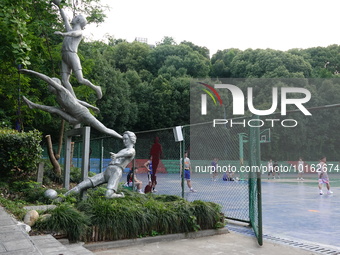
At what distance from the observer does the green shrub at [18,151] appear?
30.9 ft

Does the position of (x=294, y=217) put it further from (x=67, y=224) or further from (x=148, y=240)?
(x=67, y=224)

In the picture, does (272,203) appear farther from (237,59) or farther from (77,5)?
(237,59)

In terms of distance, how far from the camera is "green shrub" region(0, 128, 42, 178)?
9.41 meters

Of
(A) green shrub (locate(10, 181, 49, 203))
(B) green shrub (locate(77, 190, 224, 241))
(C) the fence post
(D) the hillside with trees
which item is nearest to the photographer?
(B) green shrub (locate(77, 190, 224, 241))

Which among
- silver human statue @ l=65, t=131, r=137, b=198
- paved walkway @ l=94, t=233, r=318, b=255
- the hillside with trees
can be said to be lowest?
paved walkway @ l=94, t=233, r=318, b=255

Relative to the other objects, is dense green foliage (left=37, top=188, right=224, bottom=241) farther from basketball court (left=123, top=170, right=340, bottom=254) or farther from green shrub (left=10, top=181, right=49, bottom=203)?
green shrub (left=10, top=181, right=49, bottom=203)

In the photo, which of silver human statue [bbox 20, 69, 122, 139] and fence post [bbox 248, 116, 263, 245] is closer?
fence post [bbox 248, 116, 263, 245]

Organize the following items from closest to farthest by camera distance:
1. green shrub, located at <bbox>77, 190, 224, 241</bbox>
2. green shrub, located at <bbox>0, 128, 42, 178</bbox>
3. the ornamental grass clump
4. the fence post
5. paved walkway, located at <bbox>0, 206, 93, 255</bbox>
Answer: paved walkway, located at <bbox>0, 206, 93, 255</bbox>, the ornamental grass clump, green shrub, located at <bbox>77, 190, 224, 241</bbox>, the fence post, green shrub, located at <bbox>0, 128, 42, 178</bbox>

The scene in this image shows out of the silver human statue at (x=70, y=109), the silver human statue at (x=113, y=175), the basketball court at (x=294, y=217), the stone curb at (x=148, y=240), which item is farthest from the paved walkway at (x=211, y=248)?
the silver human statue at (x=70, y=109)

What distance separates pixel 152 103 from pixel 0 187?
2547 cm

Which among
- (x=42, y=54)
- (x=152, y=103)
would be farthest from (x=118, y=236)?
(x=152, y=103)

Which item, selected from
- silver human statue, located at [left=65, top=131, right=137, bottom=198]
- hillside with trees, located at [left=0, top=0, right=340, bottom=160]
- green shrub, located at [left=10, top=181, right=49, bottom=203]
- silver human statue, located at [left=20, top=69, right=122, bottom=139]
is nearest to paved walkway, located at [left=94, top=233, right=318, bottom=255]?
silver human statue, located at [left=65, top=131, right=137, bottom=198]

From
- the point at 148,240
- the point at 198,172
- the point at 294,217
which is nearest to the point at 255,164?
the point at 148,240

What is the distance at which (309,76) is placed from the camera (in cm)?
3928
